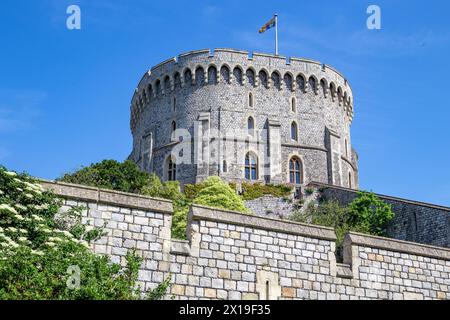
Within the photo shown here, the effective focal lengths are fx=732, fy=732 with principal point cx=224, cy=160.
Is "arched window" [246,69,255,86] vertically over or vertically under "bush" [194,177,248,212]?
over

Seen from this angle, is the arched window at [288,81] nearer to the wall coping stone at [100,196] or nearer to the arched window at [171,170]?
the arched window at [171,170]

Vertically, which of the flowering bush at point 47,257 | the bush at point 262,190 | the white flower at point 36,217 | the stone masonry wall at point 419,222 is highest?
the bush at point 262,190

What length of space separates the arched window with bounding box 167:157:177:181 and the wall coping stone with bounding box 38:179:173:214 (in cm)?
4010

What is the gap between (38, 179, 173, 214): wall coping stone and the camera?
571 inches

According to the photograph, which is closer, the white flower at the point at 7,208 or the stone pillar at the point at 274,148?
the white flower at the point at 7,208

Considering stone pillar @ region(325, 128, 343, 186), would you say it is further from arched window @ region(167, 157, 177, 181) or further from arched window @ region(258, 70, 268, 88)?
arched window @ region(167, 157, 177, 181)

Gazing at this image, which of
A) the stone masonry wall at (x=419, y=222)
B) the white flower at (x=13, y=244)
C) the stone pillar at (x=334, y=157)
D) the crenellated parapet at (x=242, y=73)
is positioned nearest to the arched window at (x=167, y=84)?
the crenellated parapet at (x=242, y=73)

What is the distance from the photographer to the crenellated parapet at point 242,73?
55906 mm

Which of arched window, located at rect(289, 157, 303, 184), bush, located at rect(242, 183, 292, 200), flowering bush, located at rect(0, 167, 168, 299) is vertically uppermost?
arched window, located at rect(289, 157, 303, 184)

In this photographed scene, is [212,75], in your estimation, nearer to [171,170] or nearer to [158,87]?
[158,87]

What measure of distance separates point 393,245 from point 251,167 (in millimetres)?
37121

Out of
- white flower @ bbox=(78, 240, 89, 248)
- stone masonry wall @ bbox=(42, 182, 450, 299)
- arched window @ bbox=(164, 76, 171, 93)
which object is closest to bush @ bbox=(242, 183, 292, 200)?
arched window @ bbox=(164, 76, 171, 93)

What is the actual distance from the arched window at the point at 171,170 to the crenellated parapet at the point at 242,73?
5.66 metres
